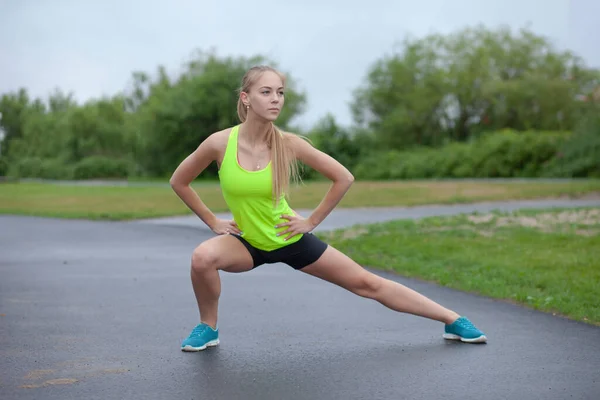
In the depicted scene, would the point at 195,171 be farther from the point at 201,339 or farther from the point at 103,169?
the point at 103,169

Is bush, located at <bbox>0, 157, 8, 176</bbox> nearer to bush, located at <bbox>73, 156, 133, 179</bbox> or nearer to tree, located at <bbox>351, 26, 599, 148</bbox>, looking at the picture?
bush, located at <bbox>73, 156, 133, 179</bbox>

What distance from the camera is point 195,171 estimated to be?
5758 millimetres

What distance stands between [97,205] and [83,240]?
11.0m

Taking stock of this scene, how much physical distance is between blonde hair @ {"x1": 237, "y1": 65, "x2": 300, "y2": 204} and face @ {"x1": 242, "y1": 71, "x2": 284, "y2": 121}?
36mm

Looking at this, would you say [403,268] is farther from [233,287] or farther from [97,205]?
[97,205]

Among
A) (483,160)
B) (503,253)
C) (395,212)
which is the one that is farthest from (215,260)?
(483,160)

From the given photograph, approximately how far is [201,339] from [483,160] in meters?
37.2

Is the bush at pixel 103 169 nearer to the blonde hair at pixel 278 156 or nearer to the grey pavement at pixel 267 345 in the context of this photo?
the grey pavement at pixel 267 345

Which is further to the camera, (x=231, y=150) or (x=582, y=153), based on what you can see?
(x=582, y=153)

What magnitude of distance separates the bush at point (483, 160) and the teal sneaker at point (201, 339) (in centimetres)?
3438

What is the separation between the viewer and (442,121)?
61.1 metres

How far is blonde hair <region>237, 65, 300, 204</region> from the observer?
5.47 meters

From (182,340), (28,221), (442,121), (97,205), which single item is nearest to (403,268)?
(182,340)

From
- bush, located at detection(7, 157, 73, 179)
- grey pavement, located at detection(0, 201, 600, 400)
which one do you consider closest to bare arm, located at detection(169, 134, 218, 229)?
grey pavement, located at detection(0, 201, 600, 400)
